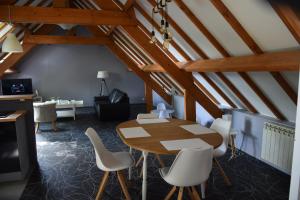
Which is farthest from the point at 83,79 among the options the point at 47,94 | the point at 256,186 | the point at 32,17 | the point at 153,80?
the point at 256,186

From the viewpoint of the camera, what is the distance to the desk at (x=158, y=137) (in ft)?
7.06

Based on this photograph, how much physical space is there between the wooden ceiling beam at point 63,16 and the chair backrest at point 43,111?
2.20 meters

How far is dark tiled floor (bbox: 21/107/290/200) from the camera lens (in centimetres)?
278

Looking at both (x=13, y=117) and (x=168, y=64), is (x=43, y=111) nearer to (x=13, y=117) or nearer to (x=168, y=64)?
(x=13, y=117)

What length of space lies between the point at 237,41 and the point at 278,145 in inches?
65.0

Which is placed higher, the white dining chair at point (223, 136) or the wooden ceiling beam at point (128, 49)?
the wooden ceiling beam at point (128, 49)

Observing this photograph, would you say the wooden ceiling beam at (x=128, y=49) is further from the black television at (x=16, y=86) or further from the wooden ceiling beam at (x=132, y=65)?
the black television at (x=16, y=86)

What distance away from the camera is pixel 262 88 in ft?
10.4

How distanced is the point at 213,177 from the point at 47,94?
7550mm

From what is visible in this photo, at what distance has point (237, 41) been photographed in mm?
2660

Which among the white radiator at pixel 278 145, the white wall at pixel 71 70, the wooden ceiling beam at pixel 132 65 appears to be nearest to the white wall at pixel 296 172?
the white radiator at pixel 278 145

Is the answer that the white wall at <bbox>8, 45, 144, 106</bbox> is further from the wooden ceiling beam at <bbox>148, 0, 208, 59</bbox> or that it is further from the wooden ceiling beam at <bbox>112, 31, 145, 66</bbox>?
the wooden ceiling beam at <bbox>148, 0, 208, 59</bbox>

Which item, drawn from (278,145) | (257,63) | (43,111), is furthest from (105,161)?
(43,111)

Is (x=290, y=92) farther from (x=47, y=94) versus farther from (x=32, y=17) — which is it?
(x=47, y=94)
